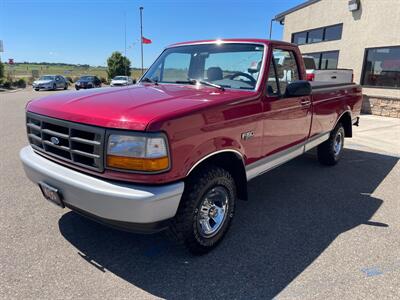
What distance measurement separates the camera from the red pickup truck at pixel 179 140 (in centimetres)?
231

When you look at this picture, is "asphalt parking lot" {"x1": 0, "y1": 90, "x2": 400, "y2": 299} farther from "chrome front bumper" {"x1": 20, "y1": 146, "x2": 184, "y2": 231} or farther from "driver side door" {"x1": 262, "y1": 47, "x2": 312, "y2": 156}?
"driver side door" {"x1": 262, "y1": 47, "x2": 312, "y2": 156}

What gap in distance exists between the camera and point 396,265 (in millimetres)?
2857

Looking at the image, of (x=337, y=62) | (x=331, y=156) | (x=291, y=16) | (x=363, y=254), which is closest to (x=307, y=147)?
(x=331, y=156)

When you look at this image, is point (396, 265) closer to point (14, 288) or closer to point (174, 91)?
point (174, 91)

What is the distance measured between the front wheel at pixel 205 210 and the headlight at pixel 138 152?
1.44 ft

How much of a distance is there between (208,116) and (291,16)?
58.1ft

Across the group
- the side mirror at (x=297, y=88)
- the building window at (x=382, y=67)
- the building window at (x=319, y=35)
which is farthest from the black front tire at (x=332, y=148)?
the building window at (x=319, y=35)

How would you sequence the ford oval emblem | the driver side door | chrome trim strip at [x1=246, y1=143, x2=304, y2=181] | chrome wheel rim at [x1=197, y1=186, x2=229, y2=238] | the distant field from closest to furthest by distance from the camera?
the ford oval emblem → chrome wheel rim at [x1=197, y1=186, x2=229, y2=238] → chrome trim strip at [x1=246, y1=143, x2=304, y2=181] → the driver side door → the distant field

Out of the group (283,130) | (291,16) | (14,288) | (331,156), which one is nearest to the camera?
(14,288)

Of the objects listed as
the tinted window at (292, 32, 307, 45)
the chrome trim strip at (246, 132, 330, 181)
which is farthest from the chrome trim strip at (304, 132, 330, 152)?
the tinted window at (292, 32, 307, 45)

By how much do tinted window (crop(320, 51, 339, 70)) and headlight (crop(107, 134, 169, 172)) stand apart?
48.3ft

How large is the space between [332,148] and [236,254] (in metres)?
3.50

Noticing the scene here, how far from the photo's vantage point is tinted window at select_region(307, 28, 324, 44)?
15.9 meters

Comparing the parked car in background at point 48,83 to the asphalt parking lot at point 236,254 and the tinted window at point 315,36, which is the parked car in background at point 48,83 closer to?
the tinted window at point 315,36
